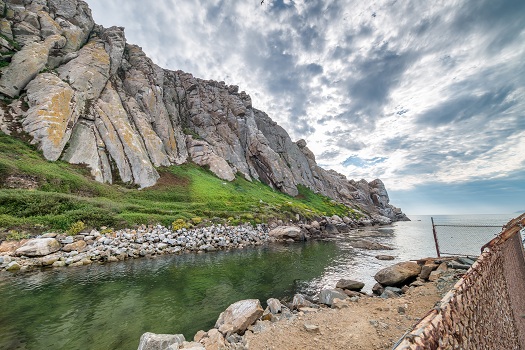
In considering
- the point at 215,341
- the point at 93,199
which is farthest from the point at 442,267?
the point at 93,199

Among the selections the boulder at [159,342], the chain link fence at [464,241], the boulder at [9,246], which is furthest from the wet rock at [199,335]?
the boulder at [9,246]

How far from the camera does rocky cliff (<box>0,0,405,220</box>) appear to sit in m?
39.4

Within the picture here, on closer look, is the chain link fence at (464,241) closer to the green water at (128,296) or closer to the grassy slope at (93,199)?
the green water at (128,296)

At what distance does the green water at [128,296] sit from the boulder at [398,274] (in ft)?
14.9

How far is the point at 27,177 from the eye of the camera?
1109 inches

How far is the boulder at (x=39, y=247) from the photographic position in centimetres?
1766

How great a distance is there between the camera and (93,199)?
2934 centimetres

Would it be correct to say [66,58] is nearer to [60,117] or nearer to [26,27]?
[26,27]

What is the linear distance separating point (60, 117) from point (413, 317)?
51.7 m

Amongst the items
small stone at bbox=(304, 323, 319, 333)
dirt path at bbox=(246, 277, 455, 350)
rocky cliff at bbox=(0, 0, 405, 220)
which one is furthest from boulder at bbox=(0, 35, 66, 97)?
small stone at bbox=(304, 323, 319, 333)

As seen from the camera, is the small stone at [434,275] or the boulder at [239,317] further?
the small stone at [434,275]

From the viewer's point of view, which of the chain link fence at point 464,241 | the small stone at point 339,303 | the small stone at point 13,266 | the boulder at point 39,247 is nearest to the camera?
Result: the small stone at point 339,303

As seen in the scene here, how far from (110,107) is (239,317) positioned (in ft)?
176

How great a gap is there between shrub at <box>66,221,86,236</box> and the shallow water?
6.22 m
